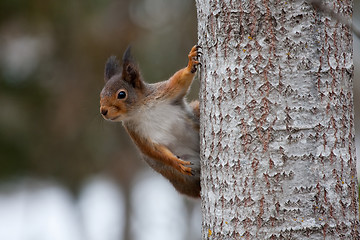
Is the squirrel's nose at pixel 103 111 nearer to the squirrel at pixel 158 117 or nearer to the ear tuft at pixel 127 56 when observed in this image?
the squirrel at pixel 158 117

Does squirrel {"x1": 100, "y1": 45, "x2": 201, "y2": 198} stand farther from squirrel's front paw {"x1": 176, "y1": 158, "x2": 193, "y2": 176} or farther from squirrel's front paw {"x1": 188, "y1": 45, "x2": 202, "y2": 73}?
squirrel's front paw {"x1": 188, "y1": 45, "x2": 202, "y2": 73}

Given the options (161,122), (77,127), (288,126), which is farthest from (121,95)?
(77,127)

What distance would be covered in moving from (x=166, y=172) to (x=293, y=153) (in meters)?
1.33

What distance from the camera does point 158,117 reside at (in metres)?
3.19

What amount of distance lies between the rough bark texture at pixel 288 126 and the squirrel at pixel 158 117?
0.87 meters

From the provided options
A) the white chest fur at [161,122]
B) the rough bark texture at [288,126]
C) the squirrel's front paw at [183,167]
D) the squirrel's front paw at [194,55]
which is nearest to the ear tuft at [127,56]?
the white chest fur at [161,122]

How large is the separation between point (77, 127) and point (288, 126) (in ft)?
27.9

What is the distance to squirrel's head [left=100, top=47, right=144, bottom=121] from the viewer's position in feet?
10.2

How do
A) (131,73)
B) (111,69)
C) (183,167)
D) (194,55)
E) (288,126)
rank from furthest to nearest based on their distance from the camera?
(111,69)
(131,73)
(183,167)
(194,55)
(288,126)

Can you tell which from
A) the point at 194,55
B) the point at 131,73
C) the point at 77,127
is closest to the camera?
the point at 194,55

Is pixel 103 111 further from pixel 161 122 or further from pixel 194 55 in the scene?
pixel 194 55

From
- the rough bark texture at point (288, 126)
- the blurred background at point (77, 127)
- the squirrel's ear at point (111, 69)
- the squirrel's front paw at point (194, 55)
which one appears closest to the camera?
the rough bark texture at point (288, 126)

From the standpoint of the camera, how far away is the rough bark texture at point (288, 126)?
6.81ft

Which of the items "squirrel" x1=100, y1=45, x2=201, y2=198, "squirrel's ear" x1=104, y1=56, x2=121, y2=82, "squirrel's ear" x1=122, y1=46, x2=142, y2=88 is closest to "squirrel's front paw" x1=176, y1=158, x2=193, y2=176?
"squirrel" x1=100, y1=45, x2=201, y2=198
